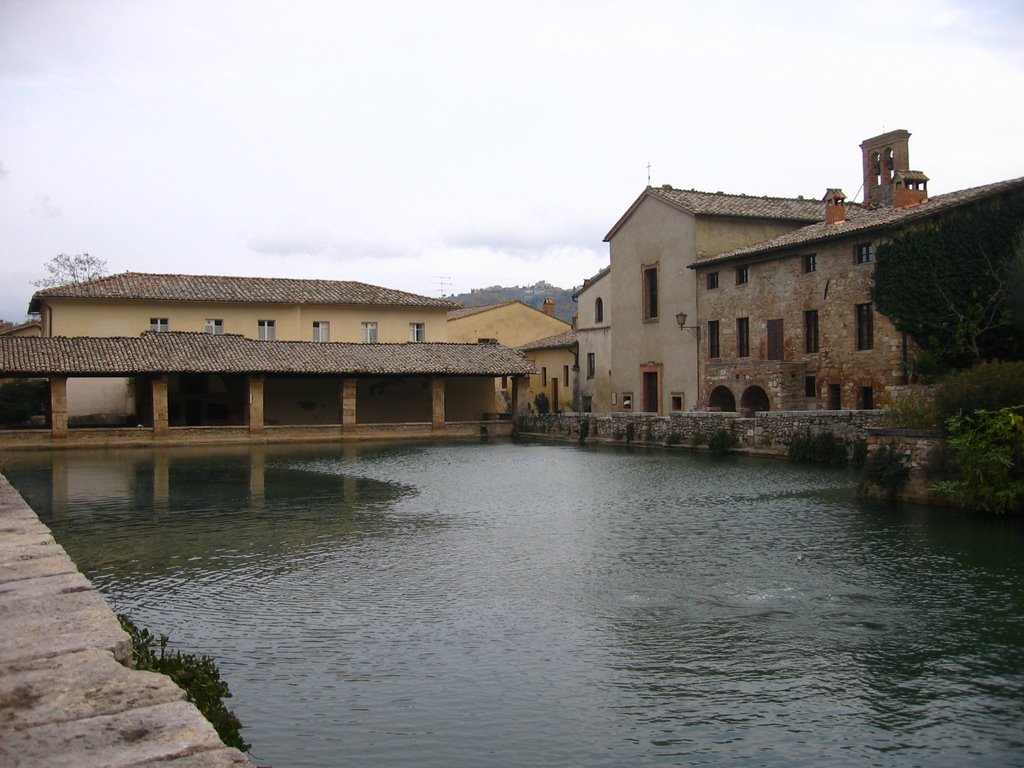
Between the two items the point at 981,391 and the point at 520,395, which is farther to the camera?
the point at 520,395

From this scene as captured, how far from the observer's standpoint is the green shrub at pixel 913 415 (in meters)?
16.2

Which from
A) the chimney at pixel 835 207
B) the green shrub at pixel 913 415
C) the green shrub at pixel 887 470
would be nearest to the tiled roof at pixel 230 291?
the chimney at pixel 835 207

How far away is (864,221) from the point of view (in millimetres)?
27578

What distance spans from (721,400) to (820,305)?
17.6ft

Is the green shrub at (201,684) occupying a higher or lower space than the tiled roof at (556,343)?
lower

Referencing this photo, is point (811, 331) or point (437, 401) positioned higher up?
point (811, 331)

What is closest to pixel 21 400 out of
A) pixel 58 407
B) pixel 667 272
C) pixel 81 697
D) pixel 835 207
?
pixel 58 407

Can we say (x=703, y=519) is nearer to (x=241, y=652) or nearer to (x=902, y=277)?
(x=241, y=652)

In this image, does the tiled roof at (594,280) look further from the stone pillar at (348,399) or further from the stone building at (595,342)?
the stone pillar at (348,399)

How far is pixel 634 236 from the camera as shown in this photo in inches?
1467

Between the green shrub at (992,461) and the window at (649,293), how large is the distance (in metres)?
21.8

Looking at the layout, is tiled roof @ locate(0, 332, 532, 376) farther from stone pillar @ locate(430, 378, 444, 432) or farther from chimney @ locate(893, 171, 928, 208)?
chimney @ locate(893, 171, 928, 208)

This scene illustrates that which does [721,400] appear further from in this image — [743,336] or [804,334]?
[804,334]

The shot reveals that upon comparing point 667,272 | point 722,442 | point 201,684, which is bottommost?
point 201,684
